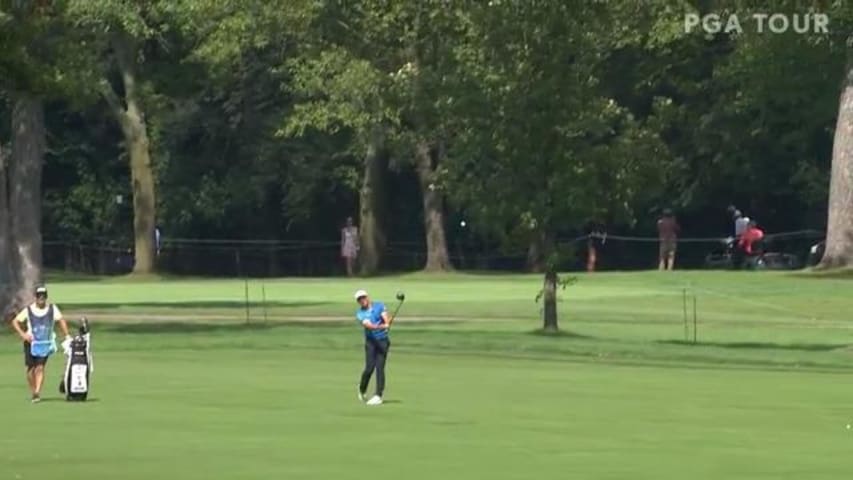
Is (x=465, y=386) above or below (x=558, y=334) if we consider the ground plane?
below

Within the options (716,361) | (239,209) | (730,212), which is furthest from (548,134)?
(239,209)

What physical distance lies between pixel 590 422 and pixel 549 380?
833cm

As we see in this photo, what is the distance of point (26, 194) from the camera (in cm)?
5391

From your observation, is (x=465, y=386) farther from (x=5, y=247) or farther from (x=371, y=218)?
(x=371, y=218)

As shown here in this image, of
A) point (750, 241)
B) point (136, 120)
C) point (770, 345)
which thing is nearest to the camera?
point (770, 345)

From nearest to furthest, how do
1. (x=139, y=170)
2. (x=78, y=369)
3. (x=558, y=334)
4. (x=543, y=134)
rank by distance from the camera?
1. (x=78, y=369)
2. (x=558, y=334)
3. (x=543, y=134)
4. (x=139, y=170)

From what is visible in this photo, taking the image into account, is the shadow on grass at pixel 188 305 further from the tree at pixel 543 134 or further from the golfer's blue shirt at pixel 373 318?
the golfer's blue shirt at pixel 373 318

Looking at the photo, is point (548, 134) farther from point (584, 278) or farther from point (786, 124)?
point (786, 124)

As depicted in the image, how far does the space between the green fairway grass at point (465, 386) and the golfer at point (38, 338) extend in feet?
1.36

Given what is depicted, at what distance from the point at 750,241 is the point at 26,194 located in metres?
26.3

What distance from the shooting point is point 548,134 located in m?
48.9

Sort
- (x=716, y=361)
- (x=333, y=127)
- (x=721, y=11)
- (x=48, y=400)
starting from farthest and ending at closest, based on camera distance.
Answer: (x=333, y=127) < (x=721, y=11) < (x=716, y=361) < (x=48, y=400)

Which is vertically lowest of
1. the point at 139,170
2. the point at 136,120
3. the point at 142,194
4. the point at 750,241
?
the point at 750,241

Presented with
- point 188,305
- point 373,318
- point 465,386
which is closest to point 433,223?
point 188,305
